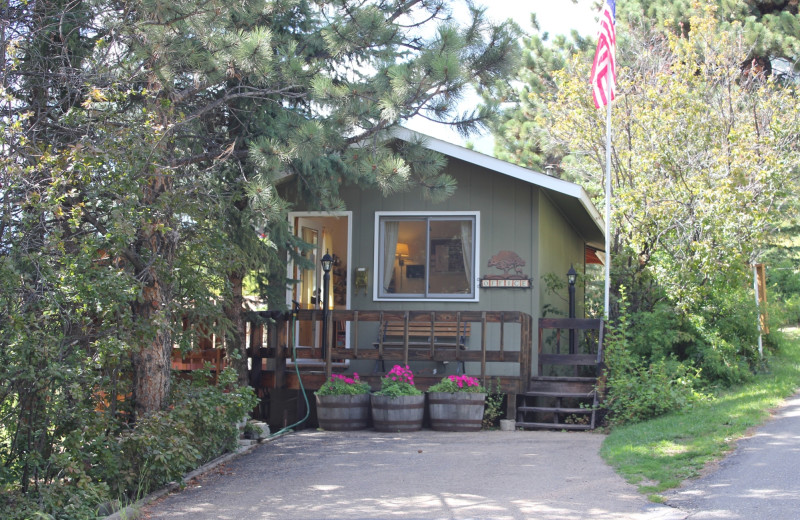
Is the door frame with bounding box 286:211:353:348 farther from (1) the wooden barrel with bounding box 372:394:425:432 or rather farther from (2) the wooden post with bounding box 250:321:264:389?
(1) the wooden barrel with bounding box 372:394:425:432

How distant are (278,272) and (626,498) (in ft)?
19.5

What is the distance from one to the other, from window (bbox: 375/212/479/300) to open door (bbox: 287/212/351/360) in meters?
Result: 0.56

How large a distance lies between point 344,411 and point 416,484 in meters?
3.10

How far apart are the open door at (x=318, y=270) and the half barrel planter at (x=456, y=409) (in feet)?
8.19

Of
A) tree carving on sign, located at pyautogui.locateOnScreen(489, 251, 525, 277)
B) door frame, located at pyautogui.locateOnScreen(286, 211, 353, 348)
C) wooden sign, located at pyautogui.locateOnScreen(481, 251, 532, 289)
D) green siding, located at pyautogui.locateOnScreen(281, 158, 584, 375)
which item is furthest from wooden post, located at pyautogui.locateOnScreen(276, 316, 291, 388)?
tree carving on sign, located at pyautogui.locateOnScreen(489, 251, 525, 277)

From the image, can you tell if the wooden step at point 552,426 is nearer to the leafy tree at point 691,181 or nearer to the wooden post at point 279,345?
the leafy tree at point 691,181

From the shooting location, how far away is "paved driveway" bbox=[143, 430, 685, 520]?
5777mm

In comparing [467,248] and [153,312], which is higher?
[467,248]

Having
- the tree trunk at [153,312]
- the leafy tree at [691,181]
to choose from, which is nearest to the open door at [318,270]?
the tree trunk at [153,312]

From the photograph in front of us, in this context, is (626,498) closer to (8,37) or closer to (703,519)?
(703,519)

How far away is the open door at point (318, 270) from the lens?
39.2ft

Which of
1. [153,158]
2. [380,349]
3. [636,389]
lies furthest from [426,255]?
[153,158]

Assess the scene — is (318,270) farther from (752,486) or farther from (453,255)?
(752,486)

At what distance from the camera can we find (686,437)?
7.94 metres
